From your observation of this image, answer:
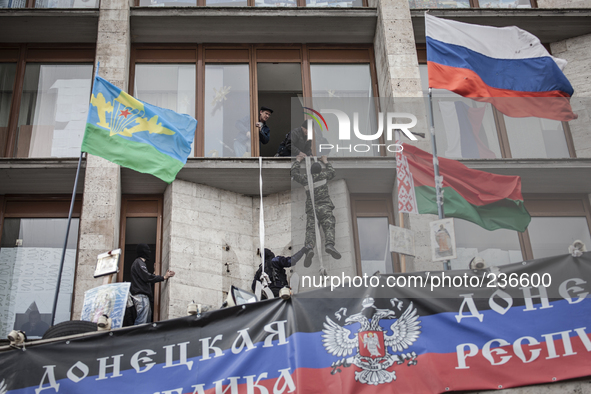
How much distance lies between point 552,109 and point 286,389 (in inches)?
270

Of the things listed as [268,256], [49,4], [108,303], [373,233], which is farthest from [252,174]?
[49,4]

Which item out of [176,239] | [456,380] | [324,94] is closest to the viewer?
[456,380]

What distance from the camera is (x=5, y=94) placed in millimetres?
15367

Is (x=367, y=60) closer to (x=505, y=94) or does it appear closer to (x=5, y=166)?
(x=505, y=94)

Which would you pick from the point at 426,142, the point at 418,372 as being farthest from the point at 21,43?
the point at 418,372

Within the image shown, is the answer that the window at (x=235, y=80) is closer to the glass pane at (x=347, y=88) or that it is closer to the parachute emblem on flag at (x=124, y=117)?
the glass pane at (x=347, y=88)

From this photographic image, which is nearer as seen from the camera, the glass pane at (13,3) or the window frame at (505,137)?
the window frame at (505,137)

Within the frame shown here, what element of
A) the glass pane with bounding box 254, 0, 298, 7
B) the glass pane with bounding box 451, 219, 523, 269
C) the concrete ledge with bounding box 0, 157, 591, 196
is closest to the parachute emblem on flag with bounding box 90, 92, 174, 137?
the concrete ledge with bounding box 0, 157, 591, 196

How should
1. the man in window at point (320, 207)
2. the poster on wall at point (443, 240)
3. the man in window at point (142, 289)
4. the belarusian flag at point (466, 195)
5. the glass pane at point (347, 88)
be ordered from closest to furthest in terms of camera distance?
the poster on wall at point (443, 240) < the belarusian flag at point (466, 195) < the man in window at point (320, 207) < the man in window at point (142, 289) < the glass pane at point (347, 88)

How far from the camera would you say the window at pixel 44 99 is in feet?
48.5

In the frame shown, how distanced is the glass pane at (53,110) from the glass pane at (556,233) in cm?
974

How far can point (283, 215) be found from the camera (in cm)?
1441

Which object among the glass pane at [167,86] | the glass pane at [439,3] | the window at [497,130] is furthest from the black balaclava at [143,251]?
the glass pane at [439,3]

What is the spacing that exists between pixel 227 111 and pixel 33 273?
5.33 meters
